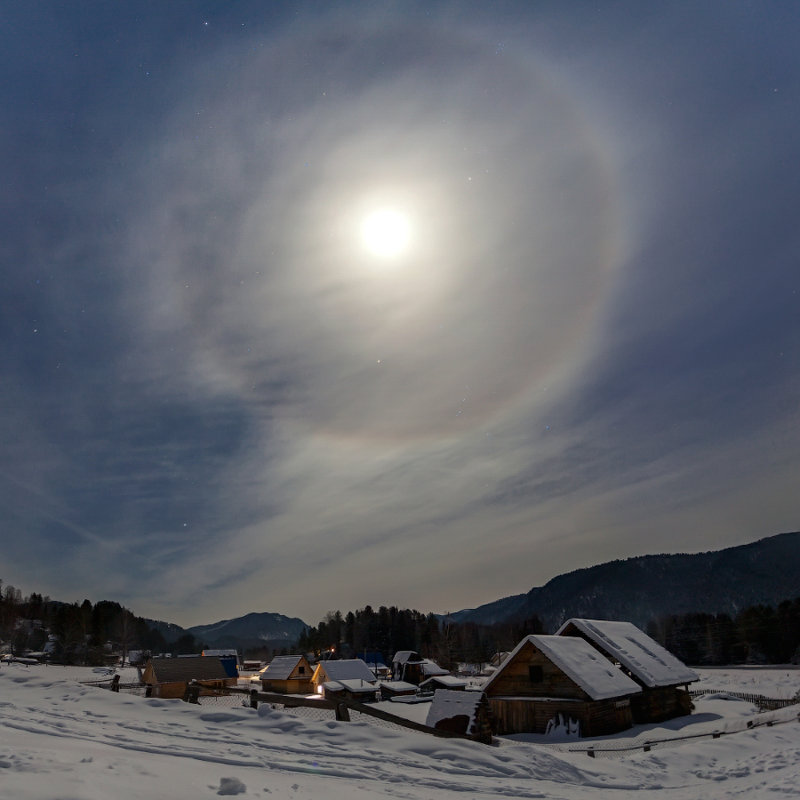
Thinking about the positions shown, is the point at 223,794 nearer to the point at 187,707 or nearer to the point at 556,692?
the point at 187,707

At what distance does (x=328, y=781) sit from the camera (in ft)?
33.6

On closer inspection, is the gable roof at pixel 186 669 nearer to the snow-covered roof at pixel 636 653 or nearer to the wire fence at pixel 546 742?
the wire fence at pixel 546 742

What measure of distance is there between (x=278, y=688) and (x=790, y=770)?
6446cm

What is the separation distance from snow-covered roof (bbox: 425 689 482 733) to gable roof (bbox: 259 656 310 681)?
148 ft

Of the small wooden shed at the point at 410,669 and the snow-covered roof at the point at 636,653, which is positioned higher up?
the snow-covered roof at the point at 636,653

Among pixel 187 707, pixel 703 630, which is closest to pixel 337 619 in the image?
pixel 703 630

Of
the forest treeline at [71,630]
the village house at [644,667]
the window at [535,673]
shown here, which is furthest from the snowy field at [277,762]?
the forest treeline at [71,630]

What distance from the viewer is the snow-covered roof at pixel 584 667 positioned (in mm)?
34438

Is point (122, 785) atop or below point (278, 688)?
atop

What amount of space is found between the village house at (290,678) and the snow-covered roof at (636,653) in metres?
39.2

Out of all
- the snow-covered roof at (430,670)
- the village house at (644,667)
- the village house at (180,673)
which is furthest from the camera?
the snow-covered roof at (430,670)

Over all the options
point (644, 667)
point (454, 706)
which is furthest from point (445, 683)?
point (454, 706)

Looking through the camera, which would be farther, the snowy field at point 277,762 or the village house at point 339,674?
the village house at point 339,674

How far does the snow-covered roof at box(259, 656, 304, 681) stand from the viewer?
70812 mm
